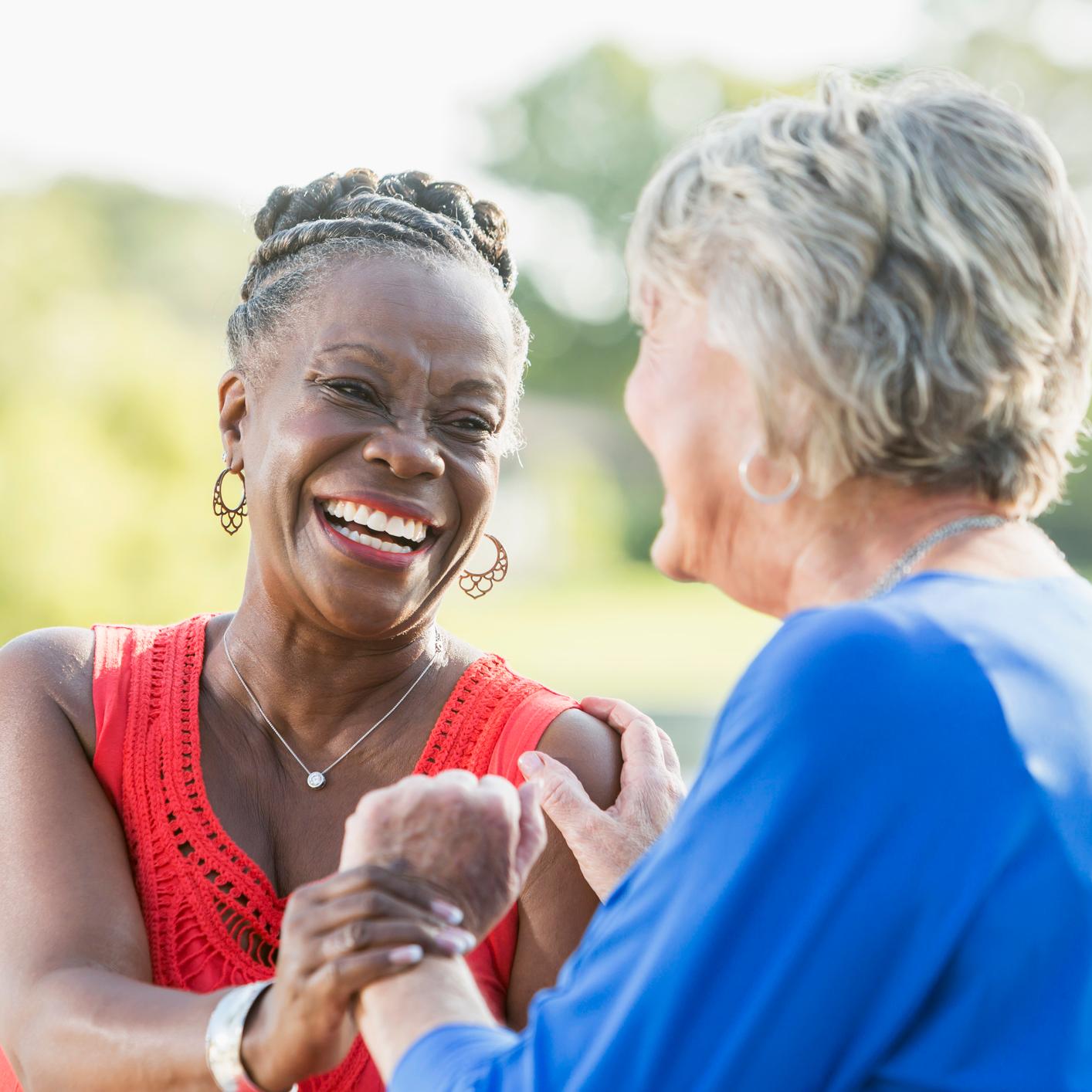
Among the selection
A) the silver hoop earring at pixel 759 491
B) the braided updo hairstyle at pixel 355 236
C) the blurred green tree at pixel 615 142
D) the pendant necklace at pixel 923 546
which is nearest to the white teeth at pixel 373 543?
the braided updo hairstyle at pixel 355 236

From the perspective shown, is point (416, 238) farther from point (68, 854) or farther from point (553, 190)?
point (553, 190)

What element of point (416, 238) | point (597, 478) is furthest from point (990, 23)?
point (416, 238)

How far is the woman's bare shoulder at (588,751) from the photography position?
2441 millimetres

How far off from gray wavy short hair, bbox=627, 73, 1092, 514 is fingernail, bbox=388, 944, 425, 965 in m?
0.72

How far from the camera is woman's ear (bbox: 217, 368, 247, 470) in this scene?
2785 mm

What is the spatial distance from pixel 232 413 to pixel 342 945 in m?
1.44

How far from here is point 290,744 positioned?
8.69 feet

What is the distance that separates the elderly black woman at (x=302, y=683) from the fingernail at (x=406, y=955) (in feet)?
2.28

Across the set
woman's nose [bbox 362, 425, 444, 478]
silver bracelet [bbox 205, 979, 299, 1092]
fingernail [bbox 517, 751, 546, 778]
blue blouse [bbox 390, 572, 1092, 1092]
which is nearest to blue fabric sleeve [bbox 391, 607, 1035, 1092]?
blue blouse [bbox 390, 572, 1092, 1092]

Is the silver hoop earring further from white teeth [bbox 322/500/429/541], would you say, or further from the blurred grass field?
the blurred grass field

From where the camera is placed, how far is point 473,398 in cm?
263

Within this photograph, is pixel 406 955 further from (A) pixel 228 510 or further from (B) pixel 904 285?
(A) pixel 228 510

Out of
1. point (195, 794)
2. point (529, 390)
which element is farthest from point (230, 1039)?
point (529, 390)

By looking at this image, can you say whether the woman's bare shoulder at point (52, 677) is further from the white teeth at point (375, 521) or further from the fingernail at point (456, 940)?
the fingernail at point (456, 940)
